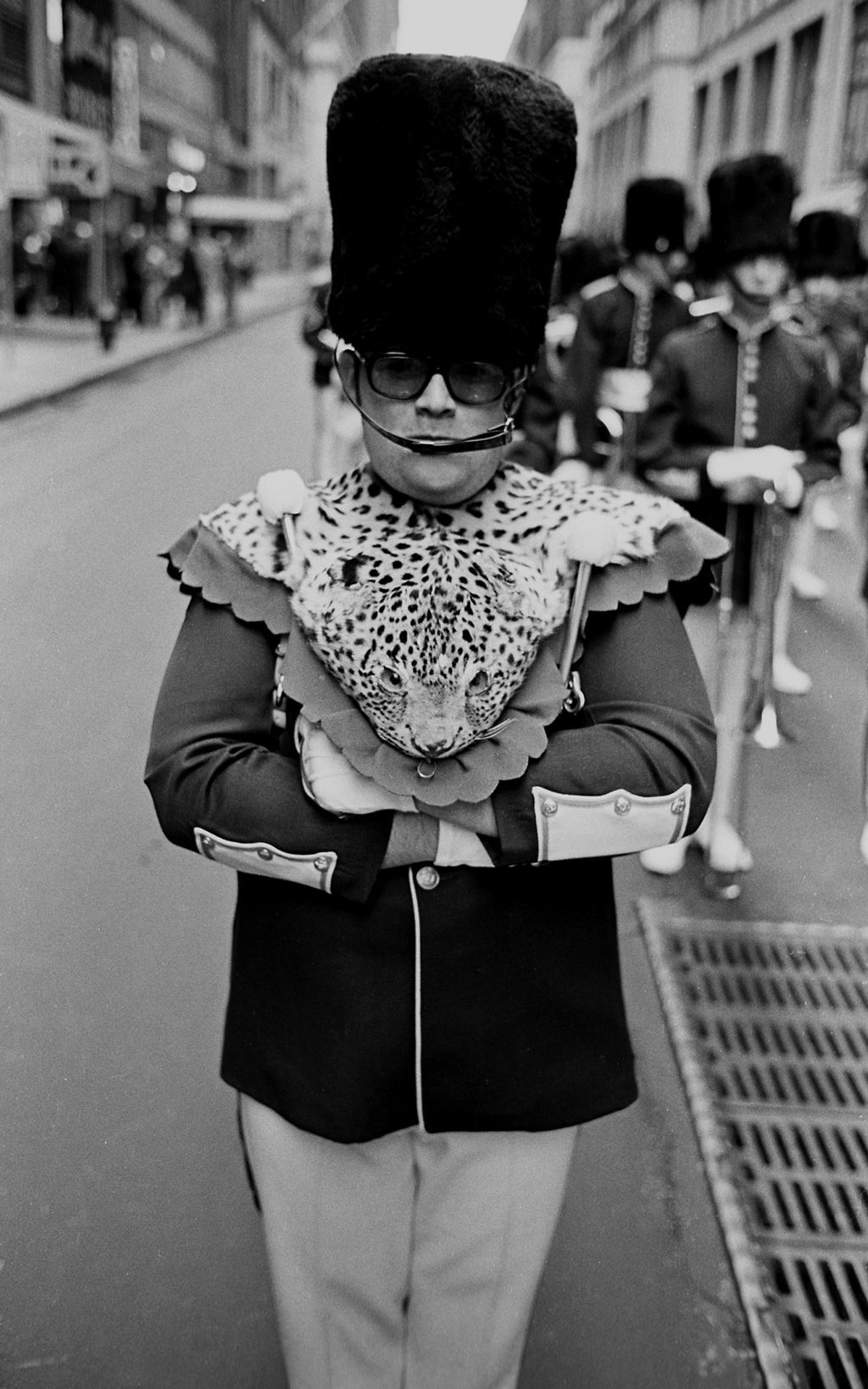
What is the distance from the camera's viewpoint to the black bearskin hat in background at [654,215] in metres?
7.90

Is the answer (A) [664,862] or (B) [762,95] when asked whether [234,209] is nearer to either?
(B) [762,95]

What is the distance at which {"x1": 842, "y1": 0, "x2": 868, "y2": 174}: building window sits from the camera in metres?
5.06

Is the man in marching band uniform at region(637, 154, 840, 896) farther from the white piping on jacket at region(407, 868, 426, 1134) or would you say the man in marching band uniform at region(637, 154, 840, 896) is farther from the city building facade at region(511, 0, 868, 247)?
the white piping on jacket at region(407, 868, 426, 1134)

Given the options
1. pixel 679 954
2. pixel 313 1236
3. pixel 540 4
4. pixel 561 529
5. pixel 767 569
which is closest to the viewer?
pixel 561 529

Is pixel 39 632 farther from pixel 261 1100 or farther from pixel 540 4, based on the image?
pixel 540 4

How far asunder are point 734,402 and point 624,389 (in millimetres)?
3197

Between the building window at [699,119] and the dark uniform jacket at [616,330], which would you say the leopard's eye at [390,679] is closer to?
the dark uniform jacket at [616,330]

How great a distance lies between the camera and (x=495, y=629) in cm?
160

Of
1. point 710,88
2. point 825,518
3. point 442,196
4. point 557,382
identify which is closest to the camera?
point 442,196

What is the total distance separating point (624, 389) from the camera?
7.76 meters

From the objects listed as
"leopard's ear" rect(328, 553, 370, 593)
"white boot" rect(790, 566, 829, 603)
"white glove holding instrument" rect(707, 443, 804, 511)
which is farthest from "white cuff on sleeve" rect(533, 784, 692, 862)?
"white boot" rect(790, 566, 829, 603)

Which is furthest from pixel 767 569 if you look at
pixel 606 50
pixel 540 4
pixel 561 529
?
pixel 540 4

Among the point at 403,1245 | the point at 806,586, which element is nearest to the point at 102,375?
the point at 403,1245

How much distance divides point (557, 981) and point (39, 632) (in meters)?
0.77
